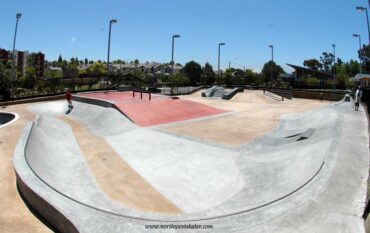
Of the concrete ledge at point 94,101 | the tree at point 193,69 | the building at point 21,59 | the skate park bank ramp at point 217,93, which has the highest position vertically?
the building at point 21,59

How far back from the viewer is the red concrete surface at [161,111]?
58.1ft

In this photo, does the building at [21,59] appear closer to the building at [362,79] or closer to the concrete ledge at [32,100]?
the concrete ledge at [32,100]

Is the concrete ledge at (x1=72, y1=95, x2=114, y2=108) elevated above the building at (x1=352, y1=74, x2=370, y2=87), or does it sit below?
below

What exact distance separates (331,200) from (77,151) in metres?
9.85

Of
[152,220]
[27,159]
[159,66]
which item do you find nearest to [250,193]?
[152,220]

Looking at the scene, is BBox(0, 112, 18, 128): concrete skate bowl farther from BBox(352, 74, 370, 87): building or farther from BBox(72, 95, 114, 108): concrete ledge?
BBox(352, 74, 370, 87): building

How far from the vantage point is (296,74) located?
94.4 meters

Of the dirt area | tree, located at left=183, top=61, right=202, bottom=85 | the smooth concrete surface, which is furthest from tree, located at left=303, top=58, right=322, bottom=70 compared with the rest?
the smooth concrete surface

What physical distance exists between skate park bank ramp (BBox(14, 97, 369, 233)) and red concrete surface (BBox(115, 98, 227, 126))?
2.74 meters

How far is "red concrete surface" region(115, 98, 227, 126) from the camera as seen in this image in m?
17.7

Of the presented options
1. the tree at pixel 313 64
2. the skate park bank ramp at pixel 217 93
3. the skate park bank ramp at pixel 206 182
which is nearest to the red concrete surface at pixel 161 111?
the skate park bank ramp at pixel 206 182

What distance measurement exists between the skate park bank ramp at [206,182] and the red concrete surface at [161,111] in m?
2.74

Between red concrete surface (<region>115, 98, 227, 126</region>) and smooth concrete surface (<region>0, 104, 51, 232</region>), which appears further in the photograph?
red concrete surface (<region>115, 98, 227, 126</region>)

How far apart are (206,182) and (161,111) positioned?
11.9 meters
